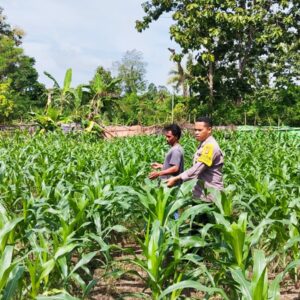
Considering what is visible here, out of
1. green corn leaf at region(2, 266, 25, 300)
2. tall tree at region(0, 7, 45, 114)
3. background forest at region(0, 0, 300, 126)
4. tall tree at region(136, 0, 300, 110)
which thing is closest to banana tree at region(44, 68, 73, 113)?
background forest at region(0, 0, 300, 126)

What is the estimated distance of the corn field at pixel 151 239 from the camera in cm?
278

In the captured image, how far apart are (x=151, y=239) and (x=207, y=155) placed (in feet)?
4.28

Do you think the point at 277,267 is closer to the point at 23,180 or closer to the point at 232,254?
the point at 232,254

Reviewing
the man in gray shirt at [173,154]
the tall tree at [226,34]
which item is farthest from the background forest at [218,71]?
the man in gray shirt at [173,154]

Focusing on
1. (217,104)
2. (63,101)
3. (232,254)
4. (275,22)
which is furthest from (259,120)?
(232,254)

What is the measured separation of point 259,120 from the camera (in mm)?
22828

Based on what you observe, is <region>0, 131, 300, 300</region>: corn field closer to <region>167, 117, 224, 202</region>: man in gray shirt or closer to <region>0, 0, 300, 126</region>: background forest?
<region>167, 117, 224, 202</region>: man in gray shirt

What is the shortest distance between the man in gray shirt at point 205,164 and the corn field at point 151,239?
18 cm

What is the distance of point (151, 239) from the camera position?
3.06m

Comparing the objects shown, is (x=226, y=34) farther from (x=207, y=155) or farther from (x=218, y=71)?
(x=207, y=155)

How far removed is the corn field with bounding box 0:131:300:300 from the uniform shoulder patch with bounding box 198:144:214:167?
33 cm

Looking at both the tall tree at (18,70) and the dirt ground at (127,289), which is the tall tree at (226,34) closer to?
the tall tree at (18,70)

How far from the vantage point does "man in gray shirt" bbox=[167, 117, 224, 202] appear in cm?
414

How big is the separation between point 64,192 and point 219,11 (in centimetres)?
1909
